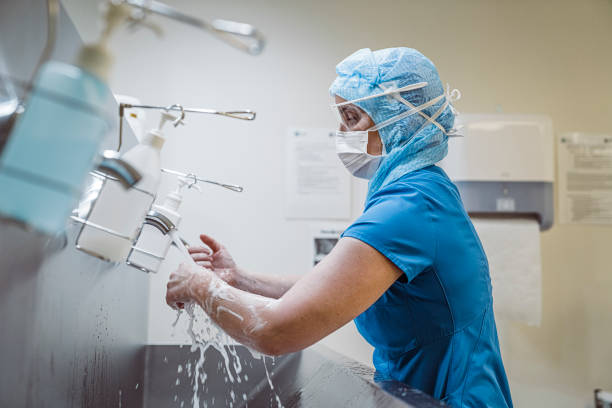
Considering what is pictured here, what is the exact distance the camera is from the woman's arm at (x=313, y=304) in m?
0.76

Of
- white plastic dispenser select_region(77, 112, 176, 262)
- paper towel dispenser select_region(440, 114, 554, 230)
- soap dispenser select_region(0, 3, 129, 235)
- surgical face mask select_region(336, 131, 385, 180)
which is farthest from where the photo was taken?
paper towel dispenser select_region(440, 114, 554, 230)

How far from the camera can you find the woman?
2.54 ft

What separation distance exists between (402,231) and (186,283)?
377 millimetres

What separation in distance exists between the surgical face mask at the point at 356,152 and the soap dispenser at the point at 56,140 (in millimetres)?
774

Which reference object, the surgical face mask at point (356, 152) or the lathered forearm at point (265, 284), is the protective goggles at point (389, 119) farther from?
the lathered forearm at point (265, 284)

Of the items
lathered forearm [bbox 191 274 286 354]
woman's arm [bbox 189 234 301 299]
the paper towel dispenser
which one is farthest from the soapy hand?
the paper towel dispenser

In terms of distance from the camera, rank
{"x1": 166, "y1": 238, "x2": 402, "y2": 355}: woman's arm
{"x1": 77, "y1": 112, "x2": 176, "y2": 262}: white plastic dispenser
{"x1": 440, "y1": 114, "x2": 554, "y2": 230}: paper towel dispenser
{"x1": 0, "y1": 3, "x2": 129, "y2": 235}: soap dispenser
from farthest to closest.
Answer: {"x1": 440, "y1": 114, "x2": 554, "y2": 230}: paper towel dispenser → {"x1": 166, "y1": 238, "x2": 402, "y2": 355}: woman's arm → {"x1": 77, "y1": 112, "x2": 176, "y2": 262}: white plastic dispenser → {"x1": 0, "y1": 3, "x2": 129, "y2": 235}: soap dispenser

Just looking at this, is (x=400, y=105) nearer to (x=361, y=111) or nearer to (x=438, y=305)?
(x=361, y=111)

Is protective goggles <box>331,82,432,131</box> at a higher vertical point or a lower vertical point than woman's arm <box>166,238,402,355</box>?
higher

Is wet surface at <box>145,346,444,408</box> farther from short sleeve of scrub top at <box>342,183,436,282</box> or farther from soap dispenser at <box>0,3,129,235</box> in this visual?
soap dispenser at <box>0,3,129,235</box>

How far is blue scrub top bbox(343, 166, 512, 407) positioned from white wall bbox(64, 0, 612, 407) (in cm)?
96

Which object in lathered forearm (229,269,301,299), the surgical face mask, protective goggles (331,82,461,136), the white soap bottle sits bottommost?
lathered forearm (229,269,301,299)

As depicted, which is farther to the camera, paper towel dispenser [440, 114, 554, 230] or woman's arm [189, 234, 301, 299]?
paper towel dispenser [440, 114, 554, 230]

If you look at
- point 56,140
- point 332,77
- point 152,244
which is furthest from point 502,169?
point 56,140
